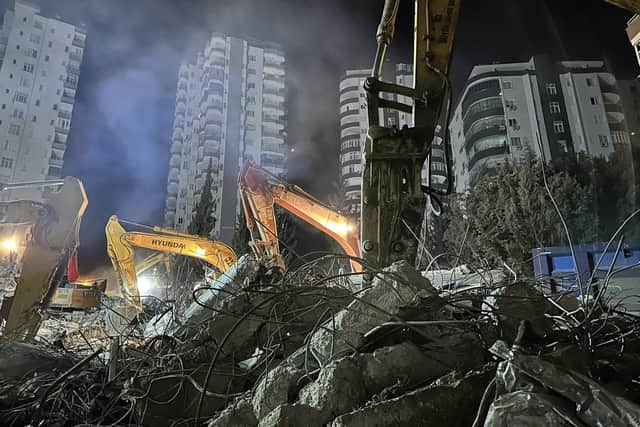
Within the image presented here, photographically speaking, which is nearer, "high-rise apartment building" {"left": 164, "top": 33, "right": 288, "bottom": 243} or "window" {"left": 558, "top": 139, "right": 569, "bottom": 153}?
"window" {"left": 558, "top": 139, "right": 569, "bottom": 153}

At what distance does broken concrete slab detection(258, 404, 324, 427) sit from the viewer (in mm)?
1588

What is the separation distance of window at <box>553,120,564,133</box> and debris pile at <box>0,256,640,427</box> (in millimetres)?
40816

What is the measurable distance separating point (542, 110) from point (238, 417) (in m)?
43.7

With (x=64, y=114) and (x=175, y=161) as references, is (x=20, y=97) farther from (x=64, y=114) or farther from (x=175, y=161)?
(x=175, y=161)

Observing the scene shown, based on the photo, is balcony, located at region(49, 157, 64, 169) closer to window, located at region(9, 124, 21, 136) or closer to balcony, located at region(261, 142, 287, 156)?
window, located at region(9, 124, 21, 136)

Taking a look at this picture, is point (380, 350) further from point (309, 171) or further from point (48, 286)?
point (309, 171)

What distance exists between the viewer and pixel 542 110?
1512 inches

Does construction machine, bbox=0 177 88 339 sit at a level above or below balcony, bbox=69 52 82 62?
below

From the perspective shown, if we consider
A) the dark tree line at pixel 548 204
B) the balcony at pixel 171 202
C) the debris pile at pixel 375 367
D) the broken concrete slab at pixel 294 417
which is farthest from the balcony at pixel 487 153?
the broken concrete slab at pixel 294 417

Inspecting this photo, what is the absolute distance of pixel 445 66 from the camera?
3.44m

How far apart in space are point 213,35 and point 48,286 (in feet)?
173

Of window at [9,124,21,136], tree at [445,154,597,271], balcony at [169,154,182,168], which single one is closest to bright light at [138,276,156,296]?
tree at [445,154,597,271]

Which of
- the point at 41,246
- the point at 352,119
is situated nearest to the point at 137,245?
the point at 41,246

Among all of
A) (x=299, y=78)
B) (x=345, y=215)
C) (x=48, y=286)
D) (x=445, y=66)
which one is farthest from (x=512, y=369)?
(x=299, y=78)
